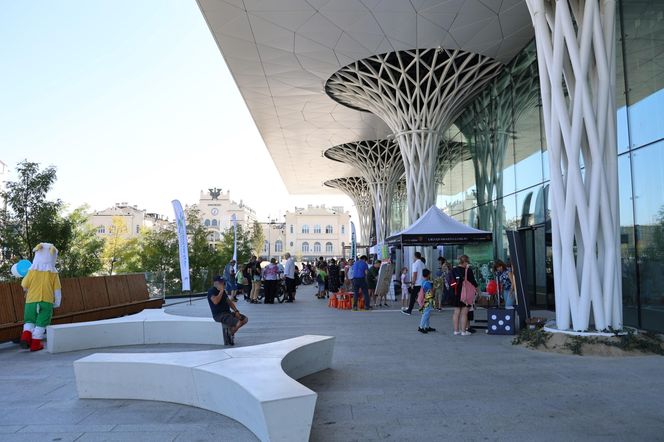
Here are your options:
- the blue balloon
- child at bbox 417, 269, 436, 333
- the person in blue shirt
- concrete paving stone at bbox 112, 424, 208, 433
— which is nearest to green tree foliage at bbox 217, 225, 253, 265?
the person in blue shirt

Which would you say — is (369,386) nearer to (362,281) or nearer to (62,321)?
(62,321)

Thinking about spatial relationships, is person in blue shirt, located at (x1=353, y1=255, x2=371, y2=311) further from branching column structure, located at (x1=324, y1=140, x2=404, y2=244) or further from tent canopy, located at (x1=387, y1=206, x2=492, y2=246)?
branching column structure, located at (x1=324, y1=140, x2=404, y2=244)

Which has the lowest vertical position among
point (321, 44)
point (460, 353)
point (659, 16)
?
point (460, 353)

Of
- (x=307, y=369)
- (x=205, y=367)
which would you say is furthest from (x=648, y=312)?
(x=205, y=367)

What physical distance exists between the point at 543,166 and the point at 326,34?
7559 millimetres

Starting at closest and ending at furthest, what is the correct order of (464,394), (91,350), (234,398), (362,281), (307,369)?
(234,398) < (464,394) < (307,369) < (91,350) < (362,281)

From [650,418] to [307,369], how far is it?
345 cm

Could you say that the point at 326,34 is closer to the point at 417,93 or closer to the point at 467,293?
the point at 417,93

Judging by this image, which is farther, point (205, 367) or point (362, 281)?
point (362, 281)

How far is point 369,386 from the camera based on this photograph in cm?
572

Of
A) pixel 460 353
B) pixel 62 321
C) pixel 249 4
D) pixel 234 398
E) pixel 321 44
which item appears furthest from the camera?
pixel 321 44

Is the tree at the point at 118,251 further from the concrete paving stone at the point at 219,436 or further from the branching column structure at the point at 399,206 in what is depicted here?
the concrete paving stone at the point at 219,436

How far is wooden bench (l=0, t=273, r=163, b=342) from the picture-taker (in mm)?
8867

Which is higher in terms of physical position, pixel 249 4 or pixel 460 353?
pixel 249 4
